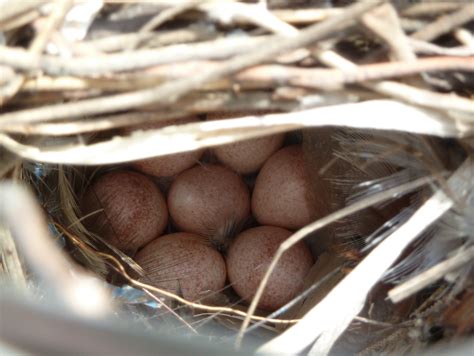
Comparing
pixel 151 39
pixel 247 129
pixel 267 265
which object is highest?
pixel 151 39

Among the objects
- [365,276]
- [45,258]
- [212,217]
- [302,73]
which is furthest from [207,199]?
[45,258]

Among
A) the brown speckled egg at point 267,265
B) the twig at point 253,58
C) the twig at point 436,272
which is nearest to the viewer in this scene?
the twig at point 253,58

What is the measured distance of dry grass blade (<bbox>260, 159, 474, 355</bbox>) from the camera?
62cm

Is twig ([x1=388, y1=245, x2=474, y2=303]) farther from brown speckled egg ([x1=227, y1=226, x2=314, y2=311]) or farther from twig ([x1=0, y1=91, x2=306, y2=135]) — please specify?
brown speckled egg ([x1=227, y1=226, x2=314, y2=311])

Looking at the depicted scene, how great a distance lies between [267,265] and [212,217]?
133 millimetres

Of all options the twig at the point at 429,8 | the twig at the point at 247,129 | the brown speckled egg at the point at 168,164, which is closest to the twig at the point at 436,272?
the twig at the point at 247,129

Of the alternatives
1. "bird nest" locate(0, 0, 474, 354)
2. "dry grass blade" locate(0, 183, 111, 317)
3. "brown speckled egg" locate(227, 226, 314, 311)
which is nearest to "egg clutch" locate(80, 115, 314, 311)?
"brown speckled egg" locate(227, 226, 314, 311)

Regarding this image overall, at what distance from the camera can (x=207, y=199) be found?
1.02m

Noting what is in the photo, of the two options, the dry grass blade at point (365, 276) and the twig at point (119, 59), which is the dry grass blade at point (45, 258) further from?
the dry grass blade at point (365, 276)

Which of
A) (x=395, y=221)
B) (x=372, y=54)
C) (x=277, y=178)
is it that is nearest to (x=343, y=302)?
(x=395, y=221)

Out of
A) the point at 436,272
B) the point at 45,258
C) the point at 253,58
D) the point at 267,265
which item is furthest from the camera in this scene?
the point at 267,265

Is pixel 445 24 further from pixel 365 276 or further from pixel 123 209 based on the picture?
pixel 123 209

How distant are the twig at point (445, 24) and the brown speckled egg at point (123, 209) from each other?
597 mm

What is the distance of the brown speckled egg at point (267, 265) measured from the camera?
97 cm
